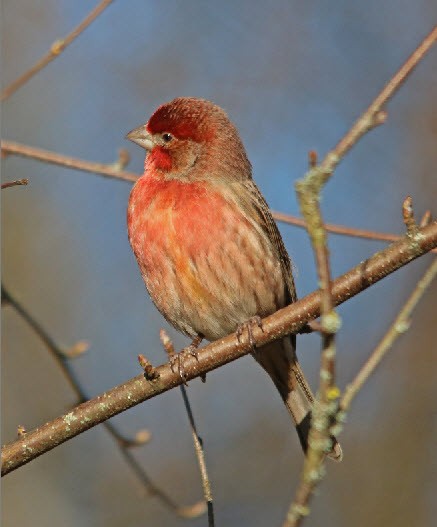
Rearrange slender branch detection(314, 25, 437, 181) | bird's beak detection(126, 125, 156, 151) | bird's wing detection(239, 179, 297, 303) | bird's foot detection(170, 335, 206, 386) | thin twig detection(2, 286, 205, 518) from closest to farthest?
slender branch detection(314, 25, 437, 181) → bird's foot detection(170, 335, 206, 386) → thin twig detection(2, 286, 205, 518) → bird's wing detection(239, 179, 297, 303) → bird's beak detection(126, 125, 156, 151)

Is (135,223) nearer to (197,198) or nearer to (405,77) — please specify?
(197,198)

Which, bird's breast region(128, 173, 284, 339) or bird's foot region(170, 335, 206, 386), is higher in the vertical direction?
bird's breast region(128, 173, 284, 339)

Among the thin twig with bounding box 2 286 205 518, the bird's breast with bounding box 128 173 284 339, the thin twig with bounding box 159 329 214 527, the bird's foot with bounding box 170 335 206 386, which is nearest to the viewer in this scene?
the thin twig with bounding box 159 329 214 527

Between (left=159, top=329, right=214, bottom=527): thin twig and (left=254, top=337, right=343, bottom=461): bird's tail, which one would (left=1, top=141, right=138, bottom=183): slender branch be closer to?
(left=159, top=329, right=214, bottom=527): thin twig

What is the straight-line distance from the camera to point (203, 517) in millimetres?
9102

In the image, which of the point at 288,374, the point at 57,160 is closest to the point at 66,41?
the point at 57,160

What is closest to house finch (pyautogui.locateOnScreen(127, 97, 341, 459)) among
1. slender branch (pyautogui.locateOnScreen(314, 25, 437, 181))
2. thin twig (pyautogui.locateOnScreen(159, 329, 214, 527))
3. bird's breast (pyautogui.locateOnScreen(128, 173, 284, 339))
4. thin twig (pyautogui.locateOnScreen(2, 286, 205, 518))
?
bird's breast (pyautogui.locateOnScreen(128, 173, 284, 339))

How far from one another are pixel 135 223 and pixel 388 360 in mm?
4075

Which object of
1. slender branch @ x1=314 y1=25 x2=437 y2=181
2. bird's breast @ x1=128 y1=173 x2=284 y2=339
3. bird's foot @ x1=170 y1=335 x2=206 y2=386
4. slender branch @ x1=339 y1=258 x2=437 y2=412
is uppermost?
bird's breast @ x1=128 y1=173 x2=284 y2=339

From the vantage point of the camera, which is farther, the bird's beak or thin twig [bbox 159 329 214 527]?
the bird's beak

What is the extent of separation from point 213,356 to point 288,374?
1568mm

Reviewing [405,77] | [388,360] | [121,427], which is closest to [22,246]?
[121,427]

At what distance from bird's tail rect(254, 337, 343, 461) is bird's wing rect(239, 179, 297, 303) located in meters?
0.36

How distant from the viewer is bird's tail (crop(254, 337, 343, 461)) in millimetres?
7023
